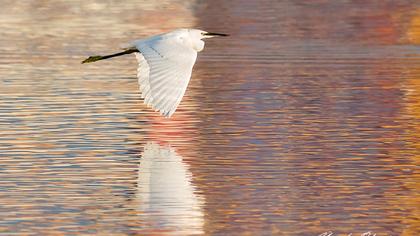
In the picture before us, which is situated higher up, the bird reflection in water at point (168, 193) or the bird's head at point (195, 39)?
the bird's head at point (195, 39)

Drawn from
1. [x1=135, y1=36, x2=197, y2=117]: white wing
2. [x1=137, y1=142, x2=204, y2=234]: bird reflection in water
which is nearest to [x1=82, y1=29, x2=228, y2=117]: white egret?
[x1=135, y1=36, x2=197, y2=117]: white wing

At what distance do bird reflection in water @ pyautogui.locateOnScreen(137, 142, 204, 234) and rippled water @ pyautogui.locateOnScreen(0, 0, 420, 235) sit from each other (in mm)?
15

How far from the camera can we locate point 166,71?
1145 centimetres

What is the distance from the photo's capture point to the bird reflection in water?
9711 mm

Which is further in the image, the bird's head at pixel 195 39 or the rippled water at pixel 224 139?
the bird's head at pixel 195 39

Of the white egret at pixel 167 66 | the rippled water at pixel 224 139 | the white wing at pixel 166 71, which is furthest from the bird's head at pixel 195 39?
the rippled water at pixel 224 139

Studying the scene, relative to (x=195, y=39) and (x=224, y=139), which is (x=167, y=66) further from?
(x=224, y=139)

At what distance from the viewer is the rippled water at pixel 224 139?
32.8ft

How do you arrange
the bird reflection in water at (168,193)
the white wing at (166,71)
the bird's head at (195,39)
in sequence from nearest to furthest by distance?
the bird reflection in water at (168,193) → the white wing at (166,71) → the bird's head at (195,39)

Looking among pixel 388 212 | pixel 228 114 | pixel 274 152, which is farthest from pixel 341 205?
pixel 228 114

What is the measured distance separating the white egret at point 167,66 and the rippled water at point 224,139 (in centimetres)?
60

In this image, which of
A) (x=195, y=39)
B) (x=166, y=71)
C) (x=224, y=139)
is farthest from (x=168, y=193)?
(x=224, y=139)

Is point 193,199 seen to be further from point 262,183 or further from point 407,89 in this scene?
point 407,89

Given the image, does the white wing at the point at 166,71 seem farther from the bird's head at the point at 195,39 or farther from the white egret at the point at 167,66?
the bird's head at the point at 195,39
